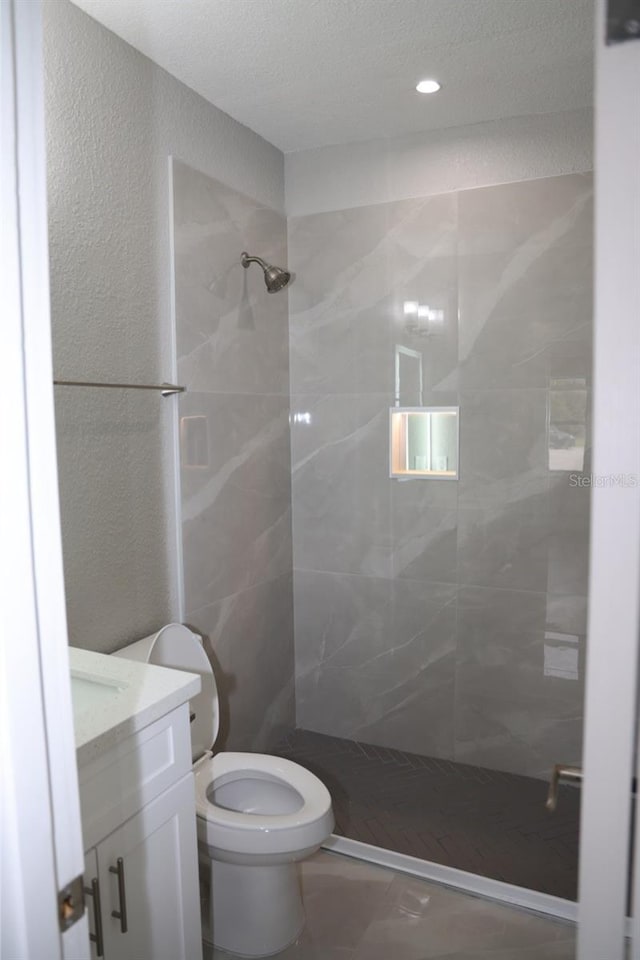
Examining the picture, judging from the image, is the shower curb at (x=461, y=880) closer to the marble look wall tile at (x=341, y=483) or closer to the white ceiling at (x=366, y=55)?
the marble look wall tile at (x=341, y=483)

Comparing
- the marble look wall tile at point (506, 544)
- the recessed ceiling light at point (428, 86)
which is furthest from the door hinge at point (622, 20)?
the marble look wall tile at point (506, 544)

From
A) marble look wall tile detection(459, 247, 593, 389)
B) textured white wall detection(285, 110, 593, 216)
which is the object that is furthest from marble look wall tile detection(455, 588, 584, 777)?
textured white wall detection(285, 110, 593, 216)

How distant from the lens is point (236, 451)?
2.69 m

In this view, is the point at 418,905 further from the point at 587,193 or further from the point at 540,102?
the point at 540,102

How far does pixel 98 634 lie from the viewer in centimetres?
203

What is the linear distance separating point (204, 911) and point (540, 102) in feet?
9.78

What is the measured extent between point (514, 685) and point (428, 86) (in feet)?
7.61

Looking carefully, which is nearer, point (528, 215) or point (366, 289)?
point (528, 215)

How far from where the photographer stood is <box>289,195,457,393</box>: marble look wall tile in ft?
9.08

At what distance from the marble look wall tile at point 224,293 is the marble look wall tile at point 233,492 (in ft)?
0.34

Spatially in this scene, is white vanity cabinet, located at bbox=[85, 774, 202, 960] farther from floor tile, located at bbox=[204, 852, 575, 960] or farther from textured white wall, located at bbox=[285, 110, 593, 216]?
textured white wall, located at bbox=[285, 110, 593, 216]

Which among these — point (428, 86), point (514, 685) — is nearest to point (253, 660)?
point (514, 685)

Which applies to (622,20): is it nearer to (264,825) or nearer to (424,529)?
(264,825)

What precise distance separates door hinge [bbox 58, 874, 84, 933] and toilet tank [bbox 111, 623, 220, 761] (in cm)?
126
